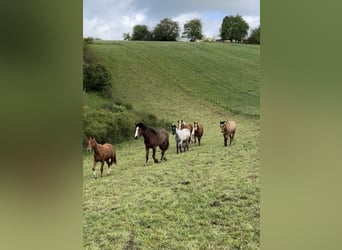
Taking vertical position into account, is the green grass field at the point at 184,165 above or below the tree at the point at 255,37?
below

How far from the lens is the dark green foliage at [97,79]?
2.12 m

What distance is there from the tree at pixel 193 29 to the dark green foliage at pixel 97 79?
0.51 metres

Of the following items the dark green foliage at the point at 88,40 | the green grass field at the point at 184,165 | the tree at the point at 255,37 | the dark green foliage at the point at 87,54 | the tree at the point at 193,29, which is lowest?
the green grass field at the point at 184,165

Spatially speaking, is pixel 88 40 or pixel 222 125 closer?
pixel 88 40

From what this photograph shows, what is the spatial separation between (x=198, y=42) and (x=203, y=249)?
115 cm

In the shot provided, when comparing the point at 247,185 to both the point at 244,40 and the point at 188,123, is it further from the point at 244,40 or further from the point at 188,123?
the point at 244,40

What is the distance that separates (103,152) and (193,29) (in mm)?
858

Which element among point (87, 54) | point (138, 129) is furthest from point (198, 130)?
point (87, 54)

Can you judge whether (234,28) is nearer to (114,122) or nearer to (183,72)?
(183,72)

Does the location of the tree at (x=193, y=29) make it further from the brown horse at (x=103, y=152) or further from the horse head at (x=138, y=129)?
the brown horse at (x=103, y=152)

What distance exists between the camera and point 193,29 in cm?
224

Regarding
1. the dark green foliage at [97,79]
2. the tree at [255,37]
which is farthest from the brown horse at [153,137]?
the tree at [255,37]

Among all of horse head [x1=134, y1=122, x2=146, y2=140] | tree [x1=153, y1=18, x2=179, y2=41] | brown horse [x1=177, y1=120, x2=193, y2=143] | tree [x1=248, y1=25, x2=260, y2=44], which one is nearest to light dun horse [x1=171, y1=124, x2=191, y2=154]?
brown horse [x1=177, y1=120, x2=193, y2=143]
